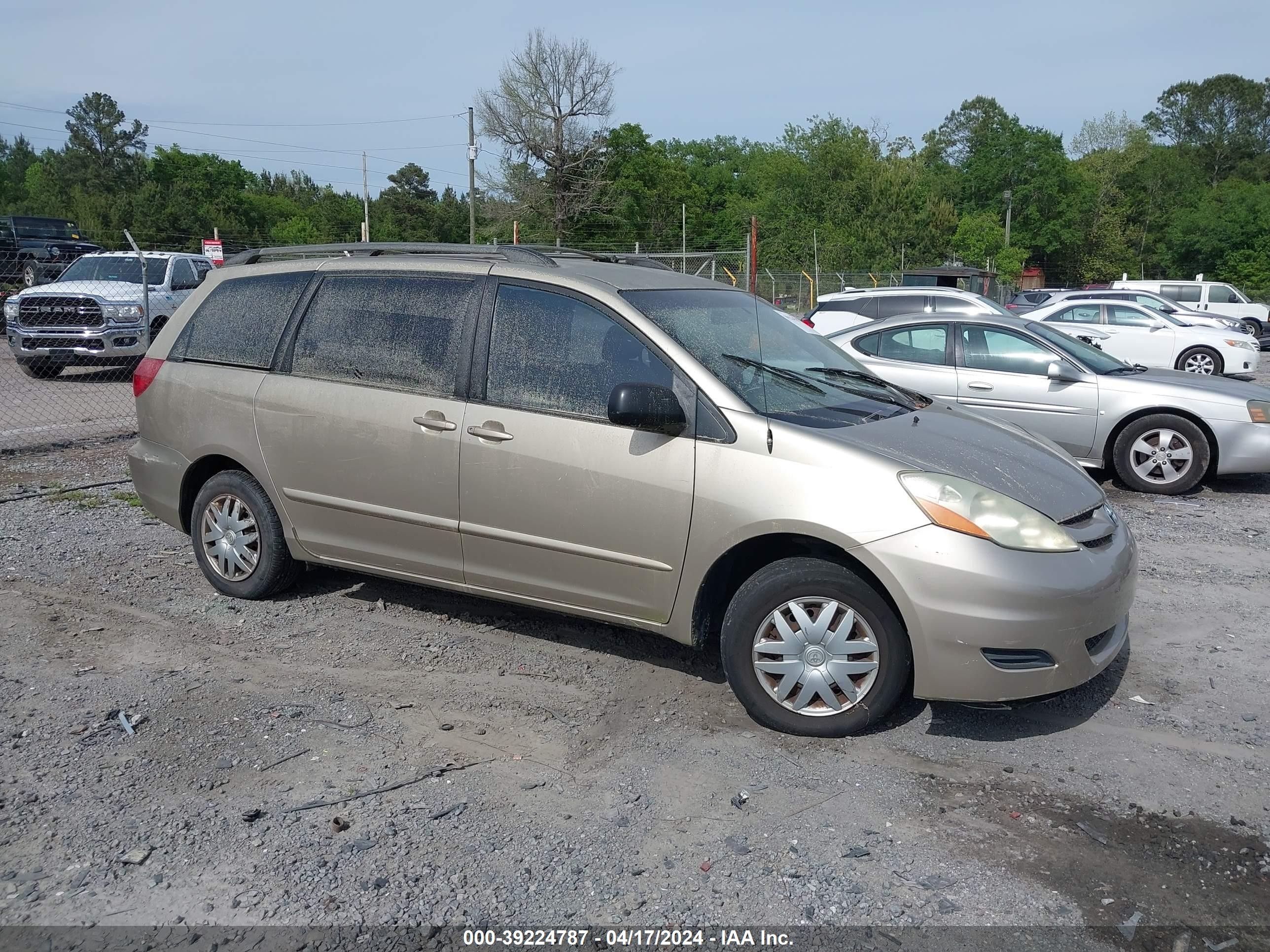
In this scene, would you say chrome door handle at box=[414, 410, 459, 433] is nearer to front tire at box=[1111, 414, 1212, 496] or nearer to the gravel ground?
the gravel ground

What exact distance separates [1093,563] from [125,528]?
613cm

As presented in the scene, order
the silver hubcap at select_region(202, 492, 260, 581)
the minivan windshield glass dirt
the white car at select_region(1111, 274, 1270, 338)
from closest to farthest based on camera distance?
1. the minivan windshield glass dirt
2. the silver hubcap at select_region(202, 492, 260, 581)
3. the white car at select_region(1111, 274, 1270, 338)

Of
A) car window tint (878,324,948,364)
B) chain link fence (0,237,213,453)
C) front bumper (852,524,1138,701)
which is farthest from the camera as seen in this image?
chain link fence (0,237,213,453)

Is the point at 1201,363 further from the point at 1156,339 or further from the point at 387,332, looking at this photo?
the point at 387,332

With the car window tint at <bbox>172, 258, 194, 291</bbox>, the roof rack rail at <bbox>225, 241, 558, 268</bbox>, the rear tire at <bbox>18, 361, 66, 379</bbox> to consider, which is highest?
the roof rack rail at <bbox>225, 241, 558, 268</bbox>

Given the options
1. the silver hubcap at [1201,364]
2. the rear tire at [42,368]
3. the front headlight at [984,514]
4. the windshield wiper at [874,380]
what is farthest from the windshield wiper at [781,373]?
the silver hubcap at [1201,364]

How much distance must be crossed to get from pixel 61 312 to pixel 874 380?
14.0m

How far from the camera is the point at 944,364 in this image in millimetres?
9547

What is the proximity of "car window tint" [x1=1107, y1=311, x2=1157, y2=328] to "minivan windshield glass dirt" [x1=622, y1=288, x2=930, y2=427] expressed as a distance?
16.7m

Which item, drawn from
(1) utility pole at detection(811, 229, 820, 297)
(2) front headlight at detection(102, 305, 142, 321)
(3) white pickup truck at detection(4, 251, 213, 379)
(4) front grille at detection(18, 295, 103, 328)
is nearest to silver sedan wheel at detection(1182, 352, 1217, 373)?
(1) utility pole at detection(811, 229, 820, 297)

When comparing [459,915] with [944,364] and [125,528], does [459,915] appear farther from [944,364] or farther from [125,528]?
[944,364]

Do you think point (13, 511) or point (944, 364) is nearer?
point (13, 511)

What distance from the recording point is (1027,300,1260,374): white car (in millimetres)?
18797

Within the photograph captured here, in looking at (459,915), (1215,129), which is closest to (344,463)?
(459,915)
